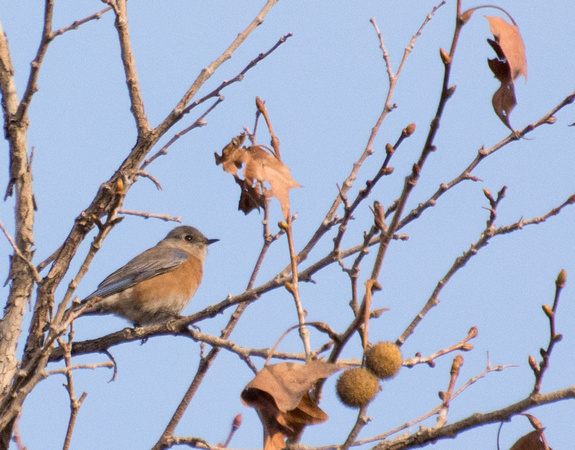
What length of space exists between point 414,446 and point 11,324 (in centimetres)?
218

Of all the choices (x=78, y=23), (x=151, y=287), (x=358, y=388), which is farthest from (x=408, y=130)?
(x=151, y=287)

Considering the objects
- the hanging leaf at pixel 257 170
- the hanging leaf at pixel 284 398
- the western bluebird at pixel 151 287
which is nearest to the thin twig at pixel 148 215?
the hanging leaf at pixel 257 170

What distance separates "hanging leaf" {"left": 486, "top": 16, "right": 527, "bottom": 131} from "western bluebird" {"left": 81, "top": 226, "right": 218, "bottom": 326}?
5014 millimetres

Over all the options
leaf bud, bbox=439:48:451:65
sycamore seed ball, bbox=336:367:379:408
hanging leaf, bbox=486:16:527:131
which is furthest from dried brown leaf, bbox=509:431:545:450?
leaf bud, bbox=439:48:451:65

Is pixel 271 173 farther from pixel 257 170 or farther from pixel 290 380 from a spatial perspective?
pixel 290 380

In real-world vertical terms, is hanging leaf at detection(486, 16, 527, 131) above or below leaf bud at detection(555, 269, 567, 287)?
above

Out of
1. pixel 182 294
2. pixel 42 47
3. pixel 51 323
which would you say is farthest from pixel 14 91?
pixel 182 294

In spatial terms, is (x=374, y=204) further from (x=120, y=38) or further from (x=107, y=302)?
(x=107, y=302)

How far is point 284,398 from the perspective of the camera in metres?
2.21

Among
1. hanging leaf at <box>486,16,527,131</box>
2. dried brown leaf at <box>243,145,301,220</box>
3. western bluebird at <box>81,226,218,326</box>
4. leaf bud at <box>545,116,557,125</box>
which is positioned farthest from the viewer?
western bluebird at <box>81,226,218,326</box>

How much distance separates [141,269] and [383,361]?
5756 millimetres

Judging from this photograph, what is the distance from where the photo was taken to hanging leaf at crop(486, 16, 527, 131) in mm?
2273

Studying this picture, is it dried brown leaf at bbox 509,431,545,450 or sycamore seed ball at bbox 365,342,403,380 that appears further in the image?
dried brown leaf at bbox 509,431,545,450

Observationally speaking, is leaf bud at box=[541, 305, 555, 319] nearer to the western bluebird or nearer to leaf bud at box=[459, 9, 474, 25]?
leaf bud at box=[459, 9, 474, 25]
